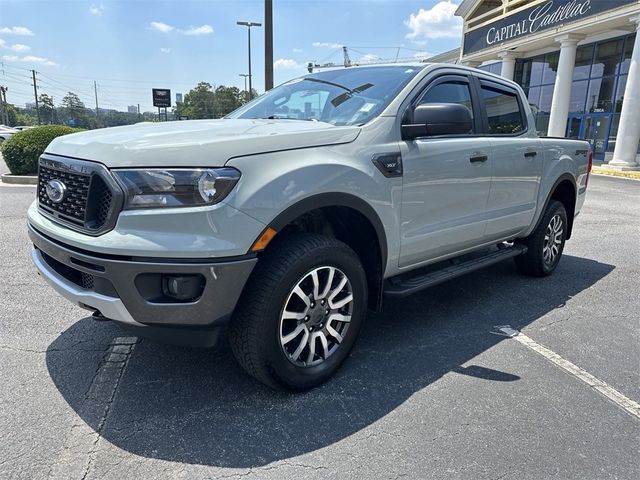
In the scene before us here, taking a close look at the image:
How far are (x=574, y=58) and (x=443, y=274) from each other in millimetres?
21526

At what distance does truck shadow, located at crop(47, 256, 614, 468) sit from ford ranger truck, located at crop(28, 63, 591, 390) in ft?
0.64

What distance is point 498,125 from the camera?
4156 millimetres

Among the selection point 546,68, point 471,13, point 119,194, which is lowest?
point 119,194

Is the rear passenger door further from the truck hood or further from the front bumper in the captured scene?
the front bumper

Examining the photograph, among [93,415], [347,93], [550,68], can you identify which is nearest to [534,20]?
[550,68]

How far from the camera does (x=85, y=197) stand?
2371 mm

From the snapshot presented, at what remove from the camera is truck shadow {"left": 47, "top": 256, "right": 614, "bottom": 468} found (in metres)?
2.30

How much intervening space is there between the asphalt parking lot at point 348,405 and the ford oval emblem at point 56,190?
1.07 metres

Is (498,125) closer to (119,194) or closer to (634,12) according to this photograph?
(119,194)

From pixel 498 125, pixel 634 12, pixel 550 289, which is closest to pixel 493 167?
pixel 498 125

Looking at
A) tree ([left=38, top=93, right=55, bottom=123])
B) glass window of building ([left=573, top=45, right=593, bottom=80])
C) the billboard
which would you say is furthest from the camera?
tree ([left=38, top=93, right=55, bottom=123])

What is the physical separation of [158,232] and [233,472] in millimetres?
1125

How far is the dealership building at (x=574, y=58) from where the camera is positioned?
59.5ft

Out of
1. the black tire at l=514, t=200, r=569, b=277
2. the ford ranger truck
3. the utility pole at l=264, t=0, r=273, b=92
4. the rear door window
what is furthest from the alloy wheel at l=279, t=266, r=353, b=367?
the utility pole at l=264, t=0, r=273, b=92
